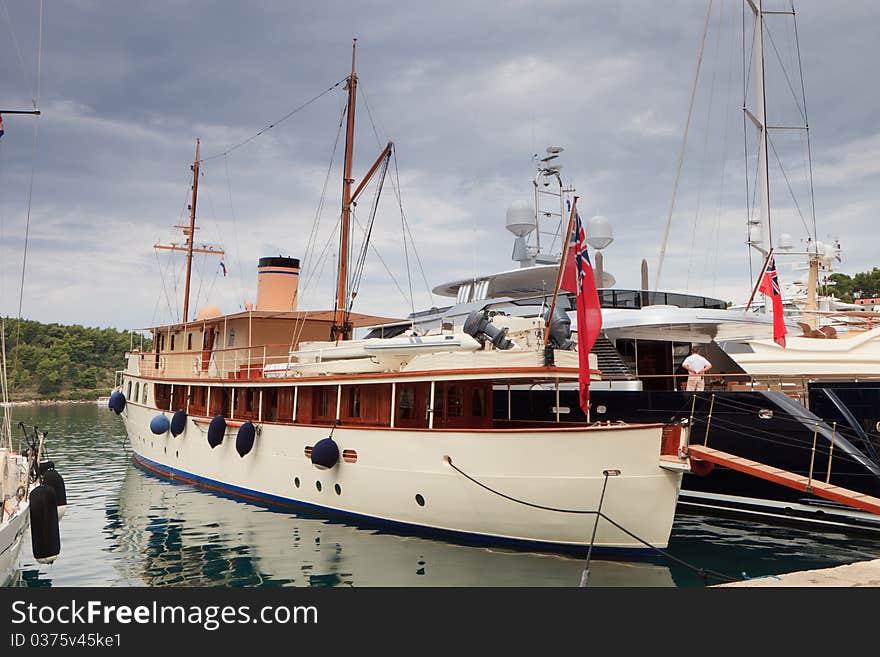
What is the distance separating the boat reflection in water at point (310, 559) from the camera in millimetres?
10039

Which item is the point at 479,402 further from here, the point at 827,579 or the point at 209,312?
the point at 209,312

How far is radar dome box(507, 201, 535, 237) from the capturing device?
2269 cm

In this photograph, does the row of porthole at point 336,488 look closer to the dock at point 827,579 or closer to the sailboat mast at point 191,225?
the dock at point 827,579

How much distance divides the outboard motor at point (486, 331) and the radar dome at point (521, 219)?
10.2 meters

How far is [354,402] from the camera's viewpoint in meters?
13.9

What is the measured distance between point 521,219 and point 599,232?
2790 millimetres

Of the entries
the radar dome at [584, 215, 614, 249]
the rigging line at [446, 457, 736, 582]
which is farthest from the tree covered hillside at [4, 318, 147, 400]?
the rigging line at [446, 457, 736, 582]

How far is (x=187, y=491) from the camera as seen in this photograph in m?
18.4

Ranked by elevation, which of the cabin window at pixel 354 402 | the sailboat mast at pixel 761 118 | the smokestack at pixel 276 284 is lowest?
the cabin window at pixel 354 402

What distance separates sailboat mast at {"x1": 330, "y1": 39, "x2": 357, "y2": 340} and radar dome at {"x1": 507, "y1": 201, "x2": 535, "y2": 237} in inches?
243

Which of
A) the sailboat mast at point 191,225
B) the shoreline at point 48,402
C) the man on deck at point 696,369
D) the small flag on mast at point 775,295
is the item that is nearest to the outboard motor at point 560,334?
the man on deck at point 696,369

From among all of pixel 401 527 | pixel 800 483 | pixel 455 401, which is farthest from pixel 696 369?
pixel 401 527

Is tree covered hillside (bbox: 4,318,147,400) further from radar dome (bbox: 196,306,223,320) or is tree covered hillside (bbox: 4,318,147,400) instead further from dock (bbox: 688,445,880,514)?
dock (bbox: 688,445,880,514)
